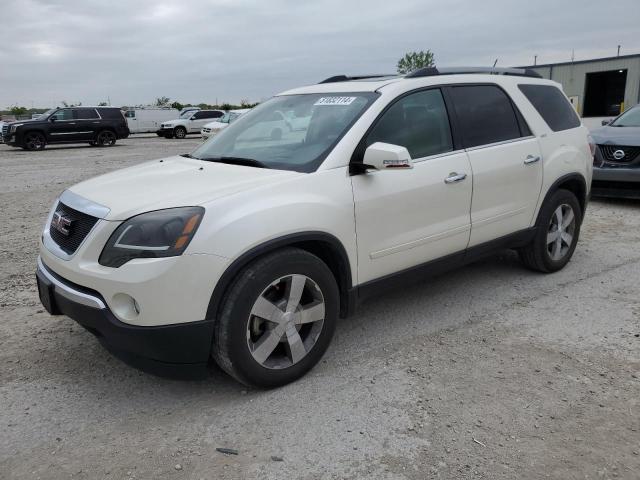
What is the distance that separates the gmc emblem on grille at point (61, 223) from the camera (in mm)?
3111

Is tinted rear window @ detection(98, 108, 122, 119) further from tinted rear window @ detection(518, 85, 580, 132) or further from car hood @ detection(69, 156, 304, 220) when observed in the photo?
tinted rear window @ detection(518, 85, 580, 132)

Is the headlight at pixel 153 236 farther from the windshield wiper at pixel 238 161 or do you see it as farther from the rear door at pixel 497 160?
the rear door at pixel 497 160

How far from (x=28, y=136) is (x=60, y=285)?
72.0 ft

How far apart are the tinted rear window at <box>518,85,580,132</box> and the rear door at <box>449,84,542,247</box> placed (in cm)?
33

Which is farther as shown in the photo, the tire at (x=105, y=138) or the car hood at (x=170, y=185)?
the tire at (x=105, y=138)

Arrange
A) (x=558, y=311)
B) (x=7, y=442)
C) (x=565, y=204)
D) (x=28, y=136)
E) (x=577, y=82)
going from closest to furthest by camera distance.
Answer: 1. (x=7, y=442)
2. (x=558, y=311)
3. (x=565, y=204)
4. (x=28, y=136)
5. (x=577, y=82)

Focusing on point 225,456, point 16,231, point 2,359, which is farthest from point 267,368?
point 16,231

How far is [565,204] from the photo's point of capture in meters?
5.02

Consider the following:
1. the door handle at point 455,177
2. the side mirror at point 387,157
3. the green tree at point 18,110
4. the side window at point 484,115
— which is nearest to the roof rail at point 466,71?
the side window at point 484,115

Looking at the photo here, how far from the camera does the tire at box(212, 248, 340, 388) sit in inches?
113

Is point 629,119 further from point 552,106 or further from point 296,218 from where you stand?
point 296,218

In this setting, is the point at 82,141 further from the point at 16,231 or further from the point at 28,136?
the point at 16,231

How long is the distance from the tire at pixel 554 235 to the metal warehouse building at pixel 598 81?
28.3m

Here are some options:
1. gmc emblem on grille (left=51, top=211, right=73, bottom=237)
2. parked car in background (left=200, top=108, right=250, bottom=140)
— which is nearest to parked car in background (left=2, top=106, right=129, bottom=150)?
parked car in background (left=200, top=108, right=250, bottom=140)
